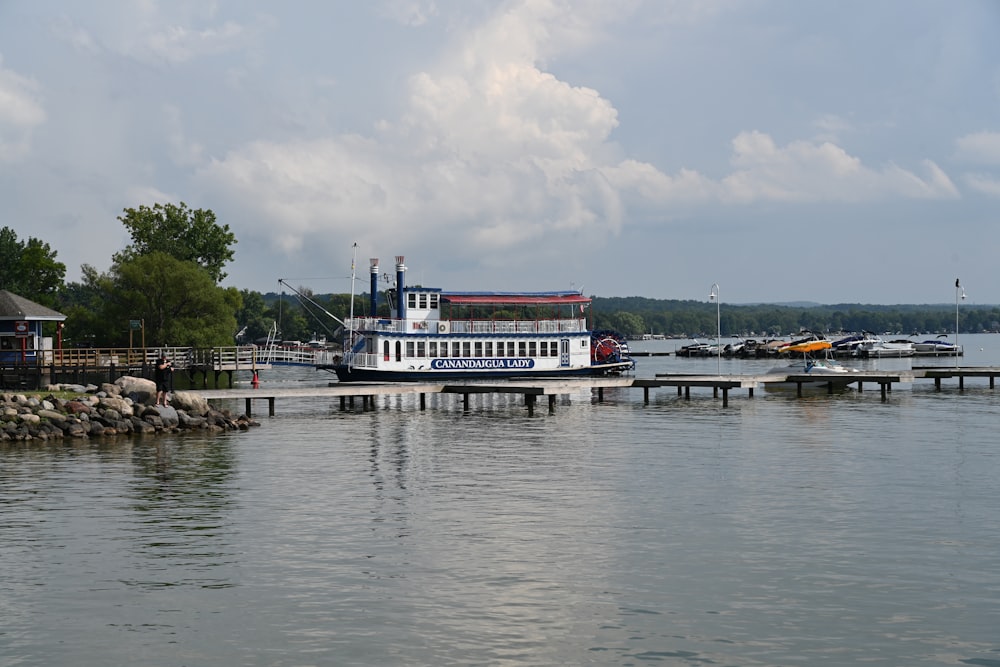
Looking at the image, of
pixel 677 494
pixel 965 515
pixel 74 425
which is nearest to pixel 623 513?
pixel 677 494

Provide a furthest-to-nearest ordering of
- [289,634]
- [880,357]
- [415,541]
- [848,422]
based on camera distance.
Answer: [880,357] < [848,422] < [415,541] < [289,634]

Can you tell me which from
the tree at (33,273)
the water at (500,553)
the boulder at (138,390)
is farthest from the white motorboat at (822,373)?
the tree at (33,273)

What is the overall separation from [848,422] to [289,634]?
38.3m

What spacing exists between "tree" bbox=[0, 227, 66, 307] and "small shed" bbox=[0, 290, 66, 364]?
24.3 meters

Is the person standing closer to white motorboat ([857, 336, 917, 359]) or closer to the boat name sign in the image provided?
the boat name sign

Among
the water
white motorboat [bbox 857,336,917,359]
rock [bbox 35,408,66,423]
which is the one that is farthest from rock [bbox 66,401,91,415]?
white motorboat [bbox 857,336,917,359]

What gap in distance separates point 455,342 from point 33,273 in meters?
42.7

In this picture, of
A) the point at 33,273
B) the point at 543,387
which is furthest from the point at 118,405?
the point at 33,273

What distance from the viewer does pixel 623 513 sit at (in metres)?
26.1

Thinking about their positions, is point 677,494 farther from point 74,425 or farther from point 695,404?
point 695,404

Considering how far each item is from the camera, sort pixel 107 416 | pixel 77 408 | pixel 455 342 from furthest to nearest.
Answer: pixel 455 342 → pixel 77 408 → pixel 107 416

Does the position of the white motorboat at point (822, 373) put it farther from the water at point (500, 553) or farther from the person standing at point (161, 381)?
the person standing at point (161, 381)

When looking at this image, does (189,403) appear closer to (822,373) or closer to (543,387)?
(543,387)

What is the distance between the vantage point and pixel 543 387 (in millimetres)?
56719
